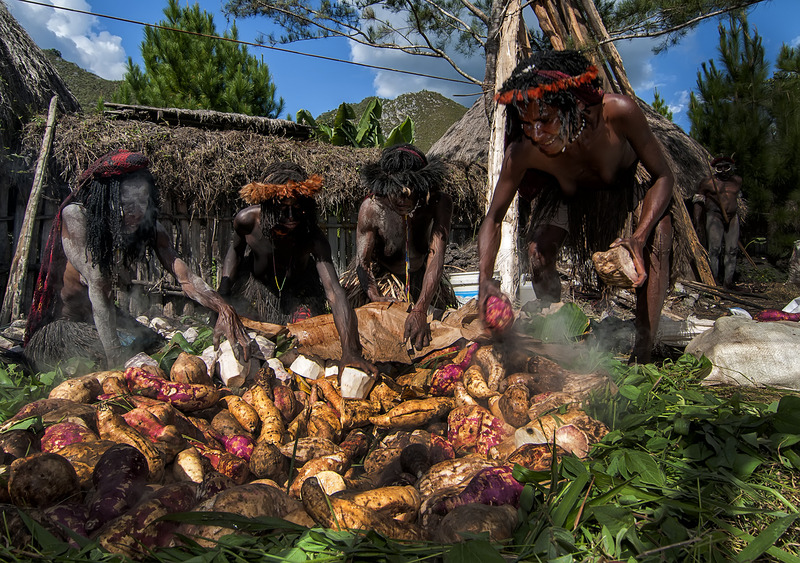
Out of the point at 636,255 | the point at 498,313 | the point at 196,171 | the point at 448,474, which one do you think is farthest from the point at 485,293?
the point at 196,171

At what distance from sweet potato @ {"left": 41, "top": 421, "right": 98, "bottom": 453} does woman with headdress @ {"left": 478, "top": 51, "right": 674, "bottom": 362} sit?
172 centimetres

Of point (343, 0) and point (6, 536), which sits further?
point (343, 0)

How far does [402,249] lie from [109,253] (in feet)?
6.85

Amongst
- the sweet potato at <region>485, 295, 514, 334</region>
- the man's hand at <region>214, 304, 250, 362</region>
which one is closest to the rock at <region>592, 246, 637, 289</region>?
the sweet potato at <region>485, 295, 514, 334</region>

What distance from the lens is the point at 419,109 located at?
5056cm

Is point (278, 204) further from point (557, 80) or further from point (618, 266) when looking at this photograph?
point (618, 266)

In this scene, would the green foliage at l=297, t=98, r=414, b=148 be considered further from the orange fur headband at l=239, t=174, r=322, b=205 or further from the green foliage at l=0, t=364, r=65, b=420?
the green foliage at l=0, t=364, r=65, b=420

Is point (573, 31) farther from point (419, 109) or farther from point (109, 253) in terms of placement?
point (419, 109)

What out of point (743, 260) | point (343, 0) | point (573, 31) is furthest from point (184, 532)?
point (743, 260)

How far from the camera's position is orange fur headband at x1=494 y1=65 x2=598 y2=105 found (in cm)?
234

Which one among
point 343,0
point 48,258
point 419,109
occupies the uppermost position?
point 419,109

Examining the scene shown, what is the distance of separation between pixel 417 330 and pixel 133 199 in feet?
6.50

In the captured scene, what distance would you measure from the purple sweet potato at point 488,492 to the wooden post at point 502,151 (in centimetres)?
342

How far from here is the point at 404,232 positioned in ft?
13.7
